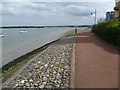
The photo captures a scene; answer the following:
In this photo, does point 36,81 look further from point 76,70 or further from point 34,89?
point 76,70

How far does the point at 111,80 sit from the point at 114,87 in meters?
0.45

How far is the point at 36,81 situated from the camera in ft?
15.4

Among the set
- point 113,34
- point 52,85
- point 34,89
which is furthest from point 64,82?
point 113,34

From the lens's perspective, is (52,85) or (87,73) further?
(87,73)

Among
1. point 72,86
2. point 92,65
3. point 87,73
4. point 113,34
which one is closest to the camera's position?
point 72,86

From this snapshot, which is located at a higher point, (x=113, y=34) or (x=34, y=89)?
(x=113, y=34)

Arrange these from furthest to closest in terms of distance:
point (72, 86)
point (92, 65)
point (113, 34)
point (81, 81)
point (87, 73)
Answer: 1. point (113, 34)
2. point (92, 65)
3. point (87, 73)
4. point (81, 81)
5. point (72, 86)

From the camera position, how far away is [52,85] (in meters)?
4.32

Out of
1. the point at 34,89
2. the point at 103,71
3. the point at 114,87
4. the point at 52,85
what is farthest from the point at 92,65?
the point at 34,89

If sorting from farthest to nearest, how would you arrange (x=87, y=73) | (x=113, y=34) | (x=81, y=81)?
(x=113, y=34) < (x=87, y=73) < (x=81, y=81)

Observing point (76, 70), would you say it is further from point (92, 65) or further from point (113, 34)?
point (113, 34)

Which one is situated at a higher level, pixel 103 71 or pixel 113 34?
pixel 113 34

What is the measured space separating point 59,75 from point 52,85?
812 mm

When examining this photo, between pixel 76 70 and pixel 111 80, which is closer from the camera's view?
pixel 111 80
